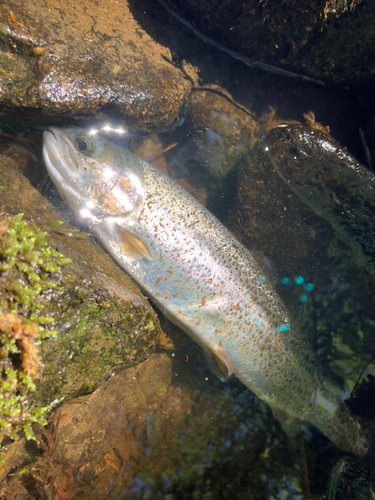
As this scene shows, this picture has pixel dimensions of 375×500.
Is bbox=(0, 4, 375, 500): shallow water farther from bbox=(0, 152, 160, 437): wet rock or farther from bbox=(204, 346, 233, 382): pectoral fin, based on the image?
bbox=(0, 152, 160, 437): wet rock

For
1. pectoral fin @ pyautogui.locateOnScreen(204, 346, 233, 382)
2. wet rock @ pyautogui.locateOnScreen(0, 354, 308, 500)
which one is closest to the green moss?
wet rock @ pyautogui.locateOnScreen(0, 354, 308, 500)

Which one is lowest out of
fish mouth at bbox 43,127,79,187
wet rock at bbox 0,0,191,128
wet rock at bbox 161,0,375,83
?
fish mouth at bbox 43,127,79,187

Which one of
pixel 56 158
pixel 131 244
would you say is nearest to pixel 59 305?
pixel 131 244

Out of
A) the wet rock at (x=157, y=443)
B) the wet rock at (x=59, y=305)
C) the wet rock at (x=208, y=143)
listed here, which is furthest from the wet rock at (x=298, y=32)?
the wet rock at (x=157, y=443)

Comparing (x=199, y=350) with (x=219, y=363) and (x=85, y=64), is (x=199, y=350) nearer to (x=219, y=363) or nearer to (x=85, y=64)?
(x=219, y=363)

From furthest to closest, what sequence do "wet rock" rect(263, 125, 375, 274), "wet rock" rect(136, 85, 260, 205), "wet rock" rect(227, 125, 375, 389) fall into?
"wet rock" rect(136, 85, 260, 205) → "wet rock" rect(227, 125, 375, 389) → "wet rock" rect(263, 125, 375, 274)

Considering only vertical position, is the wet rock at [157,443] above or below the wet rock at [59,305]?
below

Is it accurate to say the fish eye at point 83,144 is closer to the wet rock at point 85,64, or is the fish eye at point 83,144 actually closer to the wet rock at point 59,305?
the wet rock at point 85,64
